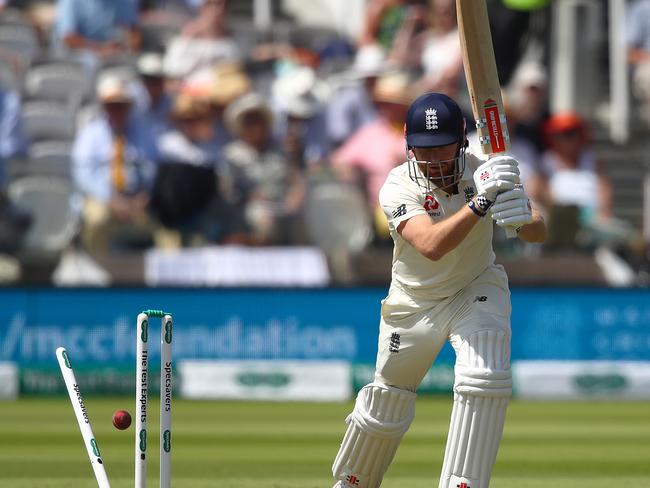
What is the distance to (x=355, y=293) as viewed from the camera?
10.7 metres

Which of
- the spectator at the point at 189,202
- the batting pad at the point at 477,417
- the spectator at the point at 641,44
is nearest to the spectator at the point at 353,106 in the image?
the spectator at the point at 189,202

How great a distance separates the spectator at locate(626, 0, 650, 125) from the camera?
12.4 m

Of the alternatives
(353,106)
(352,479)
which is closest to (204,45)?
(353,106)

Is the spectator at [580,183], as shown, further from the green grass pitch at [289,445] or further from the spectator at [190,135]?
the spectator at [190,135]

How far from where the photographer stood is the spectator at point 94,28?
1191 centimetres

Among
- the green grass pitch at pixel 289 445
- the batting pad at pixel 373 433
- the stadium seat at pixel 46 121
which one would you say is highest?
the stadium seat at pixel 46 121

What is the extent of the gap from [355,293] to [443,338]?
639 cm

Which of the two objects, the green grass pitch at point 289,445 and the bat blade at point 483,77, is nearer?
the bat blade at point 483,77

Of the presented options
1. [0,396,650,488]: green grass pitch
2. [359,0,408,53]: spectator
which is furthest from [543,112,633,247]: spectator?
[359,0,408,53]: spectator

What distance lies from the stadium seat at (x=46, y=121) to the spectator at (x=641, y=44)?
5.32 meters

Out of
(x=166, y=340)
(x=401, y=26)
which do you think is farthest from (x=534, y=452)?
(x=401, y=26)

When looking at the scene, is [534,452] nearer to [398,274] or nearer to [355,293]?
[398,274]

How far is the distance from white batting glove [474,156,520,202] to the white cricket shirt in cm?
34

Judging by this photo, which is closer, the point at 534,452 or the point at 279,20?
the point at 534,452
